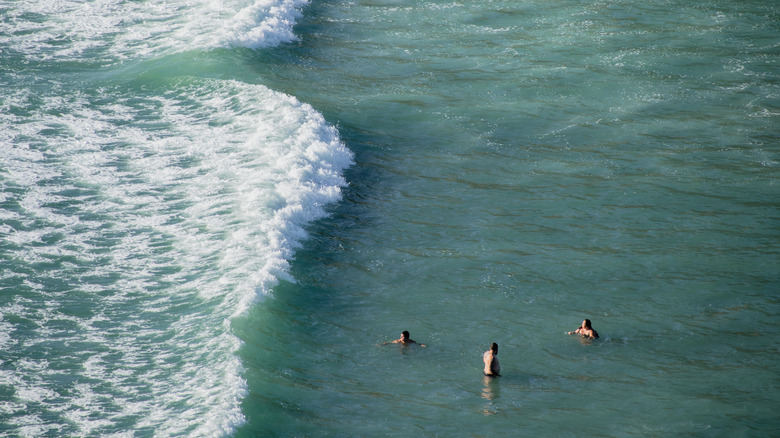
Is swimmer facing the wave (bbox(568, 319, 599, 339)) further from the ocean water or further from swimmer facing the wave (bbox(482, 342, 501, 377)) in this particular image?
swimmer facing the wave (bbox(482, 342, 501, 377))

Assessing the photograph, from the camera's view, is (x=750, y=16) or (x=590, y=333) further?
(x=750, y=16)

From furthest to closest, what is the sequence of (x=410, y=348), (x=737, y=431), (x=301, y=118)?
(x=301, y=118) → (x=410, y=348) → (x=737, y=431)

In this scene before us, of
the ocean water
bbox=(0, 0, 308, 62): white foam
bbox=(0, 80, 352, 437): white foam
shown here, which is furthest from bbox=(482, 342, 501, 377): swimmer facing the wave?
bbox=(0, 0, 308, 62): white foam

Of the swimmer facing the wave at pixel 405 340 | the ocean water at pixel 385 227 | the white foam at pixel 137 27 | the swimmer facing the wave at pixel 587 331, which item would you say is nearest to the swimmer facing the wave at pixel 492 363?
the ocean water at pixel 385 227

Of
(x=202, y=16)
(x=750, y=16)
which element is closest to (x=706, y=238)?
(x=750, y=16)

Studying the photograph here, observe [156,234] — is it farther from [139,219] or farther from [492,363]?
[492,363]

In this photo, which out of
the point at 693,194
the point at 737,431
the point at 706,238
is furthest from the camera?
the point at 693,194

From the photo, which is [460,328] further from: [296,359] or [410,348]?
[296,359]

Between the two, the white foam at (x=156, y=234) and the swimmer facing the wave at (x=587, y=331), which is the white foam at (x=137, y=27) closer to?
the white foam at (x=156, y=234)
